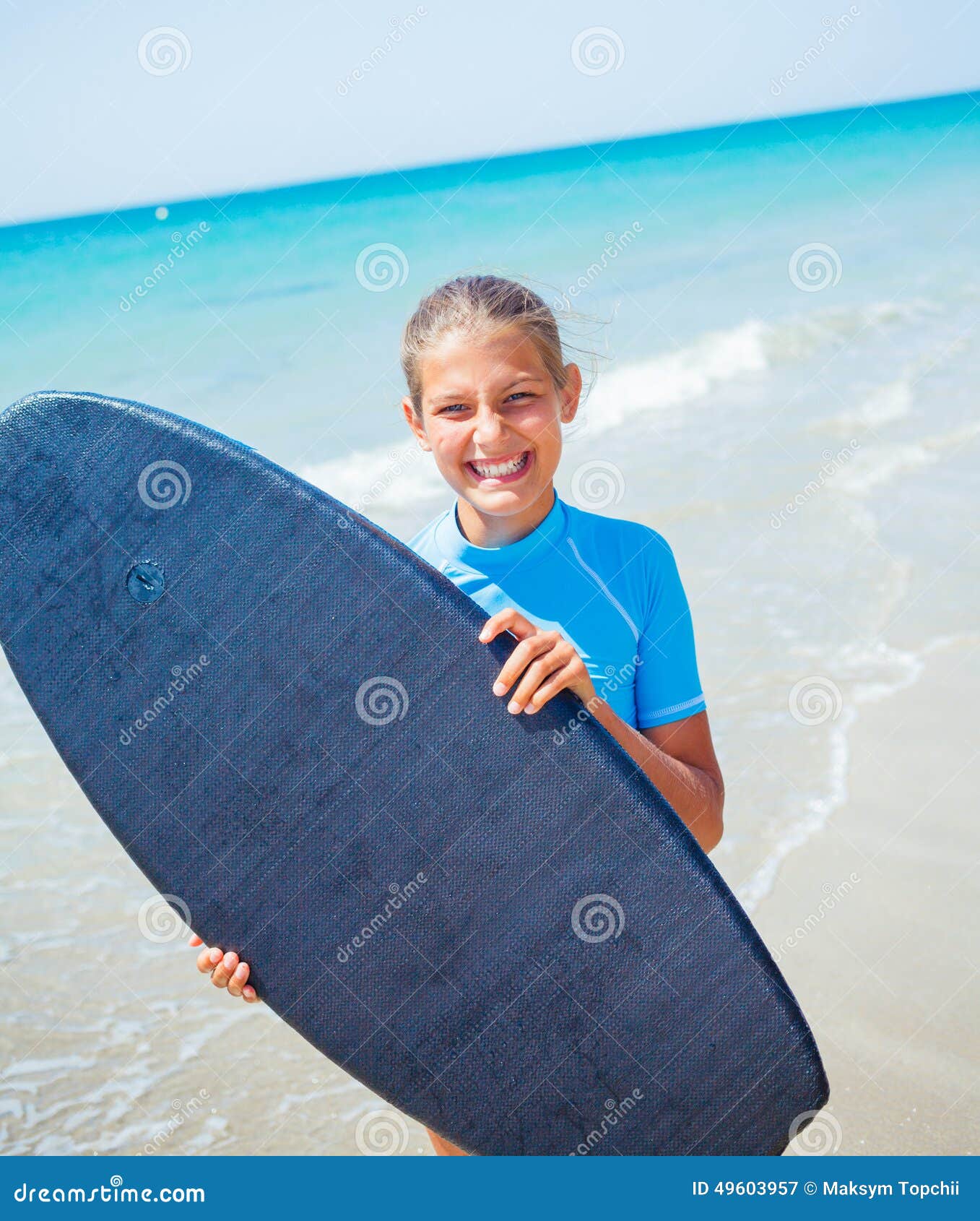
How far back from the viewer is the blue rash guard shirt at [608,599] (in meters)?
1.84

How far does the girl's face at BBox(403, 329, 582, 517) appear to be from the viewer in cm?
180

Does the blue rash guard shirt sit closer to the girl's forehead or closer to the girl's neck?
the girl's neck

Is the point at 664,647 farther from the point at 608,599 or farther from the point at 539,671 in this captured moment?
the point at 539,671

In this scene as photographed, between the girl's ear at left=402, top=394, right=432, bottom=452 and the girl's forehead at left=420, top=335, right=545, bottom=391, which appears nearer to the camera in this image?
the girl's forehead at left=420, top=335, right=545, bottom=391

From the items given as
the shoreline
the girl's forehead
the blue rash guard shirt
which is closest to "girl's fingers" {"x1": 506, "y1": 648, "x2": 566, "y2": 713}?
the blue rash guard shirt

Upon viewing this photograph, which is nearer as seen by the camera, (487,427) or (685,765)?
(487,427)

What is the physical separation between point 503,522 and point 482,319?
324 millimetres

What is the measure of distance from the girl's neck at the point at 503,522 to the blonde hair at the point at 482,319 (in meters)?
0.19

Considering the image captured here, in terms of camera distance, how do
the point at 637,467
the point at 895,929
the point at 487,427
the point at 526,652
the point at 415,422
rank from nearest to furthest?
the point at 526,652 < the point at 487,427 < the point at 415,422 < the point at 895,929 < the point at 637,467

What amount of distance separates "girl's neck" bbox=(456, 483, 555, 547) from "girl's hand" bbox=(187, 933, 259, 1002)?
2.59 feet

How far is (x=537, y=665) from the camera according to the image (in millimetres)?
1661

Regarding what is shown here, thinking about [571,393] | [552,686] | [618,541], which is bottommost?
[552,686]

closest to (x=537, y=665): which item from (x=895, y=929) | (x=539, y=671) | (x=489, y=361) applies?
(x=539, y=671)

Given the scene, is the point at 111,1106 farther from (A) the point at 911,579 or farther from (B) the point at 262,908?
(A) the point at 911,579
